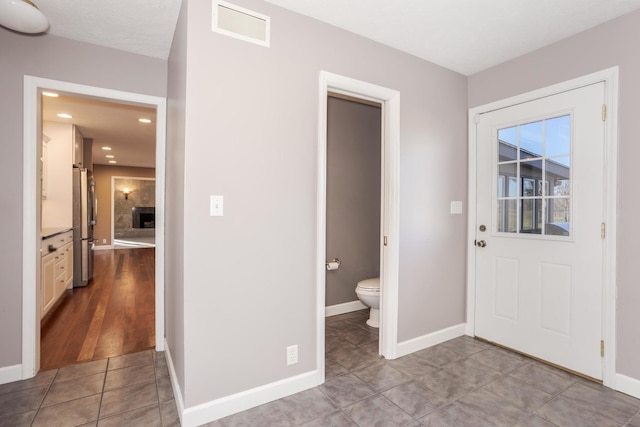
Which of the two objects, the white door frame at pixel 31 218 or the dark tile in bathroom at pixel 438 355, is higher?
the white door frame at pixel 31 218

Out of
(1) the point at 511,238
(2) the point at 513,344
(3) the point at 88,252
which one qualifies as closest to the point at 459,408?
(2) the point at 513,344

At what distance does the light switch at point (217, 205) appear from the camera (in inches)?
74.2

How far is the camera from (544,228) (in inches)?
103

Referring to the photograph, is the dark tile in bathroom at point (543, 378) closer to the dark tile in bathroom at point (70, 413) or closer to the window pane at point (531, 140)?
the window pane at point (531, 140)

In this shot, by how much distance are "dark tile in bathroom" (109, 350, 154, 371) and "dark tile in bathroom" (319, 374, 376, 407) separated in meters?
1.46

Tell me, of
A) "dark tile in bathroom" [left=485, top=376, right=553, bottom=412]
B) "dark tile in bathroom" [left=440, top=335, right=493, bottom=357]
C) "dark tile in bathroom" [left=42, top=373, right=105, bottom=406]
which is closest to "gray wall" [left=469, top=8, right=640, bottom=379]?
"dark tile in bathroom" [left=485, top=376, right=553, bottom=412]

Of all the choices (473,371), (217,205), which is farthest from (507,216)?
(217,205)

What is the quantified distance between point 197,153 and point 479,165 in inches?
98.9

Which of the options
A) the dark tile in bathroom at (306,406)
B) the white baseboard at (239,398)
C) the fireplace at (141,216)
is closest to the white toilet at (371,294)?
the white baseboard at (239,398)

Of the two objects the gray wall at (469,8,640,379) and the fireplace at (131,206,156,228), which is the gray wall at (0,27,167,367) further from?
the fireplace at (131,206,156,228)

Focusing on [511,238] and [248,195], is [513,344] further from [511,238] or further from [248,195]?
[248,195]

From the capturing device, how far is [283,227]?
83.5 inches

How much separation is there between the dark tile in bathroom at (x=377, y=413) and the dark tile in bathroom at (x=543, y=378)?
41.5 inches

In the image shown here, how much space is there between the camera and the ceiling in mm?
2057
